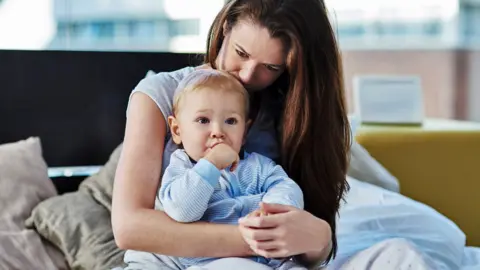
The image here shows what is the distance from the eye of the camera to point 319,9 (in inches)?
54.2

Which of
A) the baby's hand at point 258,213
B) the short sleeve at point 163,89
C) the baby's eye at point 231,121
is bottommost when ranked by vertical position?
the baby's hand at point 258,213

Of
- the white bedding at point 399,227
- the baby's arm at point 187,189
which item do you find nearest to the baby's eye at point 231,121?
the baby's arm at point 187,189

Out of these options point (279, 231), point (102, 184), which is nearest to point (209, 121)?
point (279, 231)

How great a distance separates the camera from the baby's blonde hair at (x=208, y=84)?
1.29 m

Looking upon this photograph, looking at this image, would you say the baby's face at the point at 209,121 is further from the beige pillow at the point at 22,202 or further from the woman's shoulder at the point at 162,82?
the beige pillow at the point at 22,202

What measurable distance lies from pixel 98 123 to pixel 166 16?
0.98 meters

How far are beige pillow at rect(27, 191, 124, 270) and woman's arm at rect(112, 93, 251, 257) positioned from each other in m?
0.57

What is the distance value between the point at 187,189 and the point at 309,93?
1.09 ft

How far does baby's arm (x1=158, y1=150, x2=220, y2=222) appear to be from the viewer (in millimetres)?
1188

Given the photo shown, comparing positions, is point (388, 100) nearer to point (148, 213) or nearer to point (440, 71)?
point (440, 71)

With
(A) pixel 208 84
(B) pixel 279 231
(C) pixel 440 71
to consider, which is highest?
(A) pixel 208 84

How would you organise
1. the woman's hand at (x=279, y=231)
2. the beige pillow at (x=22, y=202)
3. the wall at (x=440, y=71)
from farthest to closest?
the wall at (x=440, y=71) → the beige pillow at (x=22, y=202) → the woman's hand at (x=279, y=231)

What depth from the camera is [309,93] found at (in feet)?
4.55

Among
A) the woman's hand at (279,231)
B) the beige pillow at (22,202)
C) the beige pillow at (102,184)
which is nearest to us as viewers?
the woman's hand at (279,231)
